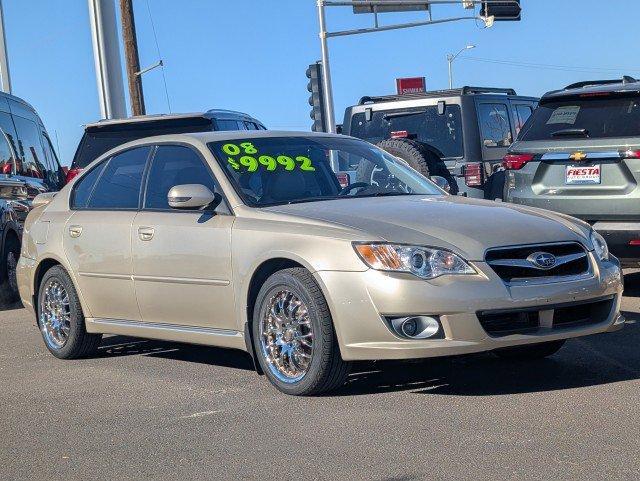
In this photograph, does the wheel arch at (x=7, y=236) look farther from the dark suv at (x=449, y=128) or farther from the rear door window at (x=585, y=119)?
the rear door window at (x=585, y=119)

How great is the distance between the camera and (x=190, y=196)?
23.2 ft

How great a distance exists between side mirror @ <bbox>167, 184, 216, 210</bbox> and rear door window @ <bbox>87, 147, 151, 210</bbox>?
0.84 m

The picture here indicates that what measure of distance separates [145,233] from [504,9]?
839 inches

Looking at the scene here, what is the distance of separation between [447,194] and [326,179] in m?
0.84

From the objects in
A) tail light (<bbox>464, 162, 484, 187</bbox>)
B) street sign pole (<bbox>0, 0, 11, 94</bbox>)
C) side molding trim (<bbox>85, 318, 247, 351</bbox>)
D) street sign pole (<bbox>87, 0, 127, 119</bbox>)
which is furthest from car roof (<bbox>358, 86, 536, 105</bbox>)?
street sign pole (<bbox>0, 0, 11, 94</bbox>)

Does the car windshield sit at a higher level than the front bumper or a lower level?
higher

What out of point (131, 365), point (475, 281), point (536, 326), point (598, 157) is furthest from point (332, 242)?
point (598, 157)

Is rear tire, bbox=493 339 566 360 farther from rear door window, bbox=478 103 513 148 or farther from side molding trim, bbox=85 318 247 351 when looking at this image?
rear door window, bbox=478 103 513 148

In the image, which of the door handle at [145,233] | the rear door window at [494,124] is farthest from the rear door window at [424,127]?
the door handle at [145,233]

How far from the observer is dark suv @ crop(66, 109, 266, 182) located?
45.0 ft

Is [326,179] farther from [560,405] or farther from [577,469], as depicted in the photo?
[577,469]

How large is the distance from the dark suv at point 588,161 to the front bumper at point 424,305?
3.46 metres

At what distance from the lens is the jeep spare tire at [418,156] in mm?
13055

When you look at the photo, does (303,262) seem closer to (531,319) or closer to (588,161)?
(531,319)
